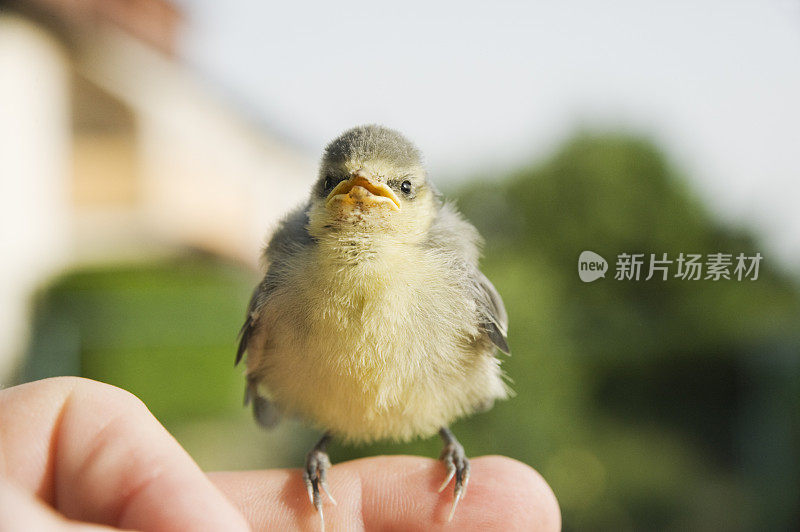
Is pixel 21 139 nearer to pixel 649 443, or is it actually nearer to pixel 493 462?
pixel 493 462

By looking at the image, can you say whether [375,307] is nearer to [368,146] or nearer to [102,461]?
[368,146]

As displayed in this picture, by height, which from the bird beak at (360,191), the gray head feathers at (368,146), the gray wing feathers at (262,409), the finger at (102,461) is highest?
the gray head feathers at (368,146)

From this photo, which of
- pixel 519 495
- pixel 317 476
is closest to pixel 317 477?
pixel 317 476

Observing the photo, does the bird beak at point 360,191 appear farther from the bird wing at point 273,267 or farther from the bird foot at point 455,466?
the bird foot at point 455,466

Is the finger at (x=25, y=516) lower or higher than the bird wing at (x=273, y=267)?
lower

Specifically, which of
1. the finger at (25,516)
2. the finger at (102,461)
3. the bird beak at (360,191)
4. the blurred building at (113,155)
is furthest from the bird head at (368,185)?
the finger at (25,516)
